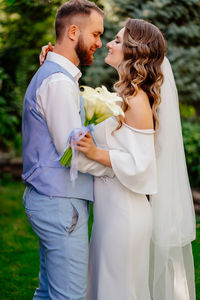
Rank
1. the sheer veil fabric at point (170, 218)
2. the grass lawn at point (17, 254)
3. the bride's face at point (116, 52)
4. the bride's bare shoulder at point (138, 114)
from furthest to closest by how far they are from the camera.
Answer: the grass lawn at point (17, 254), the sheer veil fabric at point (170, 218), the bride's face at point (116, 52), the bride's bare shoulder at point (138, 114)

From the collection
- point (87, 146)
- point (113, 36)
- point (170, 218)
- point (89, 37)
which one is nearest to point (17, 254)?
point (170, 218)

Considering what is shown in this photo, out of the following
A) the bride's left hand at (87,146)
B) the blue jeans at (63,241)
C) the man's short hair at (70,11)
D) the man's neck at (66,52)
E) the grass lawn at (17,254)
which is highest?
the man's short hair at (70,11)

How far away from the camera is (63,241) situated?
2.62 meters

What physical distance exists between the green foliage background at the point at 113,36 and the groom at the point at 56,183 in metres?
3.91

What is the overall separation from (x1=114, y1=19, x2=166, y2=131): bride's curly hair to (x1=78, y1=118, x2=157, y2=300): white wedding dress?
257 mm

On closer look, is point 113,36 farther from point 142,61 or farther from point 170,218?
point 170,218

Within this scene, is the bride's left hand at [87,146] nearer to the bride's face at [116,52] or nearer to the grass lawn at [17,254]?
the bride's face at [116,52]

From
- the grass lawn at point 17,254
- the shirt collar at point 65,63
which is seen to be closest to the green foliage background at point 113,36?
the grass lawn at point 17,254

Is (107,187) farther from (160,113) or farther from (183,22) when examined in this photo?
(183,22)

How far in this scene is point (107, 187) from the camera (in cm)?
292

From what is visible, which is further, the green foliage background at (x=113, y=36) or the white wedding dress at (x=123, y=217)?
the green foliage background at (x=113, y=36)

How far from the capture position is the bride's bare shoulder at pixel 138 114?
2805 mm

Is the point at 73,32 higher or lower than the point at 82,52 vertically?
higher

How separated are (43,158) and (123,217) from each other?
0.66 metres
